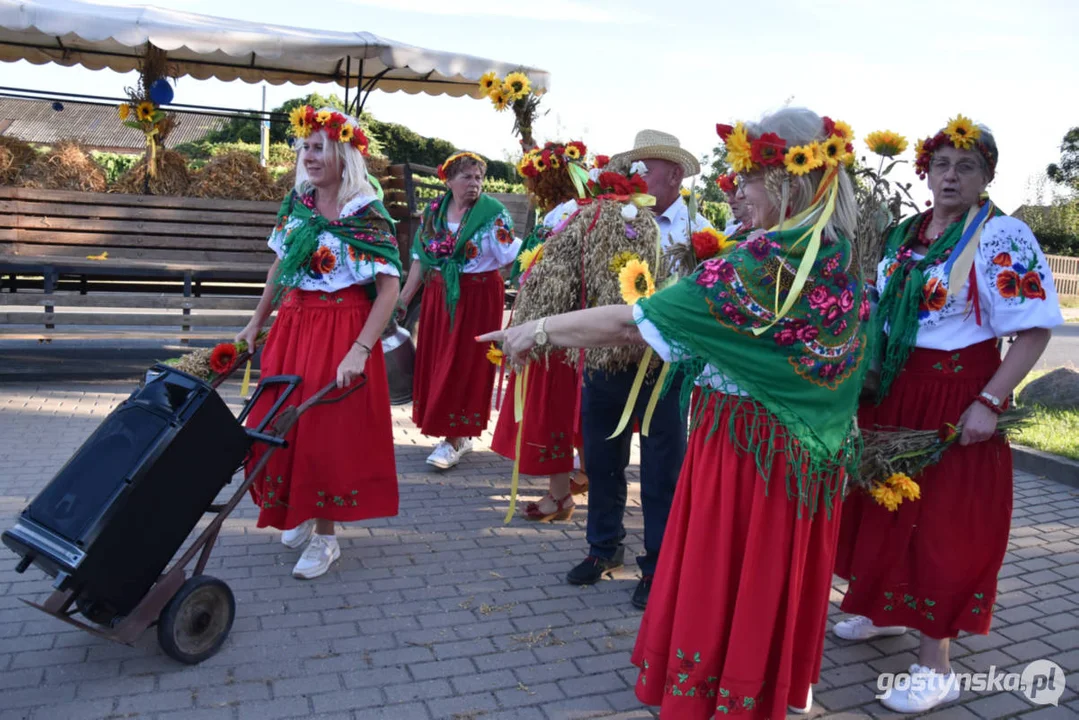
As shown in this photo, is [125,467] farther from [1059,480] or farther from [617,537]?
[1059,480]

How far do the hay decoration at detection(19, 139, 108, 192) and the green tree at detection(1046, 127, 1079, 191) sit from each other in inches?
1009

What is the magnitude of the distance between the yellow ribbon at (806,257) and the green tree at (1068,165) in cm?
2731

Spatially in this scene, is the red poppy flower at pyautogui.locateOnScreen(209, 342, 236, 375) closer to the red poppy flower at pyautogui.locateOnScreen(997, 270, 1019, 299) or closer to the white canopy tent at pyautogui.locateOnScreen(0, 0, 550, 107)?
the red poppy flower at pyautogui.locateOnScreen(997, 270, 1019, 299)

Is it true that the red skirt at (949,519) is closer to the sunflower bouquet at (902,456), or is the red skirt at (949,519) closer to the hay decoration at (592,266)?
the sunflower bouquet at (902,456)

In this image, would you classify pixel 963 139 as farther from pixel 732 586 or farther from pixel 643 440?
pixel 732 586

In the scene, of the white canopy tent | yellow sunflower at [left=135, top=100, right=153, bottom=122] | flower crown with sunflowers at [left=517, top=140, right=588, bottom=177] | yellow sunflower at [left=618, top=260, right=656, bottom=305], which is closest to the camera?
yellow sunflower at [left=618, top=260, right=656, bottom=305]

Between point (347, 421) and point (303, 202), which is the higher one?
point (303, 202)

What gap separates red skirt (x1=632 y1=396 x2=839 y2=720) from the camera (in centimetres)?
265

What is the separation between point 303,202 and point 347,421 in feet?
3.55

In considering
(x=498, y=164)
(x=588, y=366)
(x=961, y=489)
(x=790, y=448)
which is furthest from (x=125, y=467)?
(x=498, y=164)

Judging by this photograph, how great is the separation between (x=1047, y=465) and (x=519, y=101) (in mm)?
4862

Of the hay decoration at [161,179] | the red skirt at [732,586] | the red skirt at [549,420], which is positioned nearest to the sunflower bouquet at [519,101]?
the red skirt at [549,420]

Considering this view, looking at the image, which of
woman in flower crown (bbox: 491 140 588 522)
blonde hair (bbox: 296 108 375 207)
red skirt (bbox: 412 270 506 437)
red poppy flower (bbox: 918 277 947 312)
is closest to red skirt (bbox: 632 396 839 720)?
red poppy flower (bbox: 918 277 947 312)

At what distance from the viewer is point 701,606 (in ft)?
8.79
